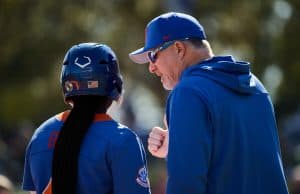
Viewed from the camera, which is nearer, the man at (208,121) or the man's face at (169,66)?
the man at (208,121)

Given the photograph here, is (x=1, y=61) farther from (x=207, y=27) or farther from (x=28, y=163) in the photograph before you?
(x=28, y=163)

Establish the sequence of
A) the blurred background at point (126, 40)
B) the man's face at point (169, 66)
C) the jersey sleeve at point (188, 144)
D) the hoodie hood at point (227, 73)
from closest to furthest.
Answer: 1. the jersey sleeve at point (188, 144)
2. the hoodie hood at point (227, 73)
3. the man's face at point (169, 66)
4. the blurred background at point (126, 40)

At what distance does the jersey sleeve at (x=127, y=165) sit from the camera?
466cm

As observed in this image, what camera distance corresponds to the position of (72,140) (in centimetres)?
477

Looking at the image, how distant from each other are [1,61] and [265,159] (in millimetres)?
17029


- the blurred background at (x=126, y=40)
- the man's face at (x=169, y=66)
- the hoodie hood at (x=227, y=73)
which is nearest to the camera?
the hoodie hood at (x=227, y=73)

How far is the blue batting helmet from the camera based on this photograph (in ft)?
16.0

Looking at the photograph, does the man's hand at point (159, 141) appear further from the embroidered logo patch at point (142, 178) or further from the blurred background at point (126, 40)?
the blurred background at point (126, 40)

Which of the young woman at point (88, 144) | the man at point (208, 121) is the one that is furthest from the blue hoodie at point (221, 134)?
the young woman at point (88, 144)

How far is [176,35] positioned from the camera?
4969 millimetres

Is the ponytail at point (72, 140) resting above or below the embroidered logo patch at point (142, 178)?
above

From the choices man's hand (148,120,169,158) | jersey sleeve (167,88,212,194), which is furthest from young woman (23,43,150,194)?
man's hand (148,120,169,158)

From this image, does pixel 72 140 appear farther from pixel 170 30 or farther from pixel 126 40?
pixel 126 40

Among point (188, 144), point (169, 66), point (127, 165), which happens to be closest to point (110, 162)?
point (127, 165)
